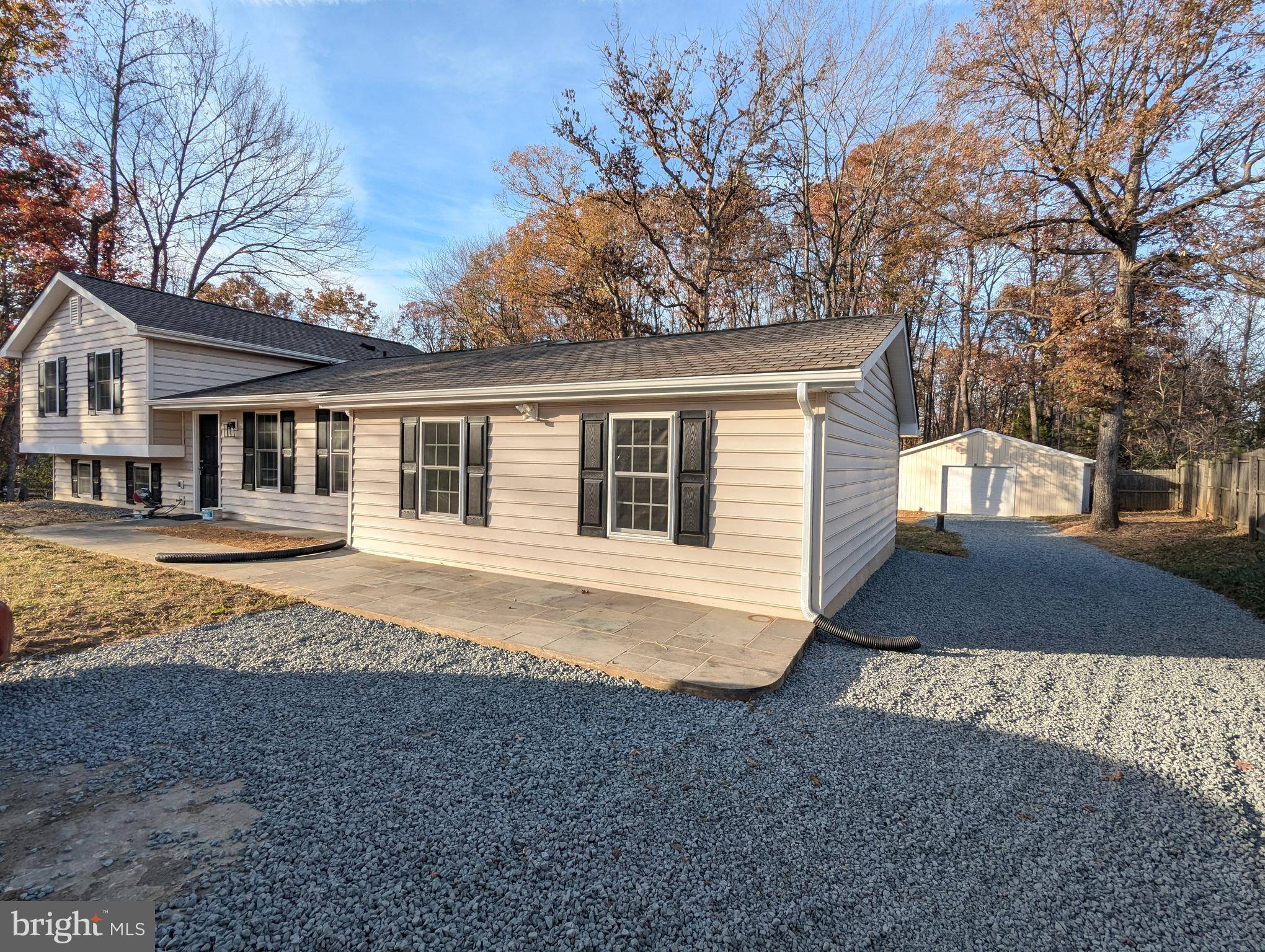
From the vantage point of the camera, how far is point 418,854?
2.30 meters

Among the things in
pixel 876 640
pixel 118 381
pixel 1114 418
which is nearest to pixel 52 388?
pixel 118 381

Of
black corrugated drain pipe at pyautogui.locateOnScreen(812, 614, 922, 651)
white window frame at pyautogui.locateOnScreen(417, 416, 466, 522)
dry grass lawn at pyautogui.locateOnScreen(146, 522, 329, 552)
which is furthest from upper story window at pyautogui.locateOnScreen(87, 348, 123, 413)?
black corrugated drain pipe at pyautogui.locateOnScreen(812, 614, 922, 651)

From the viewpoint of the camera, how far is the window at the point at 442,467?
7.60m

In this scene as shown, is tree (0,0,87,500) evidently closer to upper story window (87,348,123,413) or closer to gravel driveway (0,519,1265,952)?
upper story window (87,348,123,413)

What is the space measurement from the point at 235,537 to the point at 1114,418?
1989 cm

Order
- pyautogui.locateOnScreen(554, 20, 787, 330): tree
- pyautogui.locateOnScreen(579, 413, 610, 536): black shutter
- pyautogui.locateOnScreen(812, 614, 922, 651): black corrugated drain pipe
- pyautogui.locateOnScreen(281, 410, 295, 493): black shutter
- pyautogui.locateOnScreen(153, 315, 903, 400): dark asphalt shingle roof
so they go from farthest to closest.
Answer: pyautogui.locateOnScreen(554, 20, 787, 330): tree < pyautogui.locateOnScreen(281, 410, 295, 493): black shutter < pyautogui.locateOnScreen(579, 413, 610, 536): black shutter < pyautogui.locateOnScreen(153, 315, 903, 400): dark asphalt shingle roof < pyautogui.locateOnScreen(812, 614, 922, 651): black corrugated drain pipe

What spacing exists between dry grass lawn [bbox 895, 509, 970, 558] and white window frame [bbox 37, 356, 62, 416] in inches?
782

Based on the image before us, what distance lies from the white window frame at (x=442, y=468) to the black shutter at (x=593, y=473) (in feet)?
6.03

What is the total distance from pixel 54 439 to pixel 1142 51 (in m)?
27.1

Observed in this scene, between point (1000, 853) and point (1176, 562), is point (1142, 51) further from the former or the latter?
point (1000, 853)

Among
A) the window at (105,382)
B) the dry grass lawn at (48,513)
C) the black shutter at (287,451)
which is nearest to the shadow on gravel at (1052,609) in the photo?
the black shutter at (287,451)

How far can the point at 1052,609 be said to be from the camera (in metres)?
6.90

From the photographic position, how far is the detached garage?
18.8 meters

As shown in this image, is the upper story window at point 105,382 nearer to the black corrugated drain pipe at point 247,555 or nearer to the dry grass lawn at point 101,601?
the dry grass lawn at point 101,601
